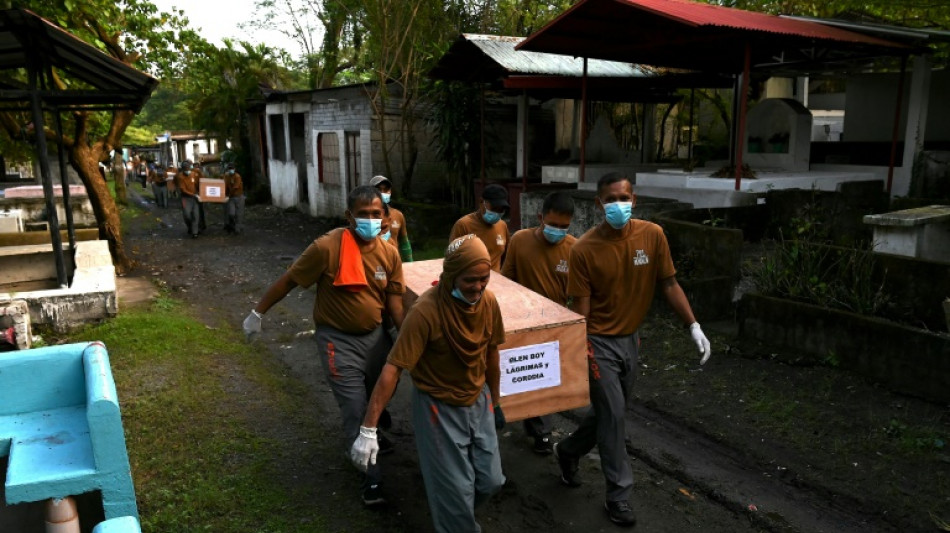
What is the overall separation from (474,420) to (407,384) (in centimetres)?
326

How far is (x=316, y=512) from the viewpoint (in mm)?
4113

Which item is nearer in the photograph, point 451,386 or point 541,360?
point 451,386

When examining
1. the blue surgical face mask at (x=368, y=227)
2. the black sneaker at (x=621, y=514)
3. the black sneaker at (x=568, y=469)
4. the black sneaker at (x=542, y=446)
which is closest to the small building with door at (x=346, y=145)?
the blue surgical face mask at (x=368, y=227)

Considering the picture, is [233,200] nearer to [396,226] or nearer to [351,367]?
[396,226]

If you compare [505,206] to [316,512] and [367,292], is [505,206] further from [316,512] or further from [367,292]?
[316,512]

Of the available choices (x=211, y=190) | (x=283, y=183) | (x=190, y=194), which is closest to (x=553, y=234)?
(x=211, y=190)

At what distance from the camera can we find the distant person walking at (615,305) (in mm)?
3959

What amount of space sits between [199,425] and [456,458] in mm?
2883

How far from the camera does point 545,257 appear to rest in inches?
190

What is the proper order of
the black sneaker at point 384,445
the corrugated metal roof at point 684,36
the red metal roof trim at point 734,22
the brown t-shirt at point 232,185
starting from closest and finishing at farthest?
the black sneaker at point 384,445 < the red metal roof trim at point 734,22 < the corrugated metal roof at point 684,36 < the brown t-shirt at point 232,185

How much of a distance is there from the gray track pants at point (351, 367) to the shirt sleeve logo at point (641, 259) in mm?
1660

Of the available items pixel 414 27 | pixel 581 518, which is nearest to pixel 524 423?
pixel 581 518

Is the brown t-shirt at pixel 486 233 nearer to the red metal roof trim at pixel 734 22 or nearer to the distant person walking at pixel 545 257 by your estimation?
the distant person walking at pixel 545 257

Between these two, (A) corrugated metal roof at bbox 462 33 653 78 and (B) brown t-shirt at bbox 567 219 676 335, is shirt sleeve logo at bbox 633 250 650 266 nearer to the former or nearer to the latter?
(B) brown t-shirt at bbox 567 219 676 335
